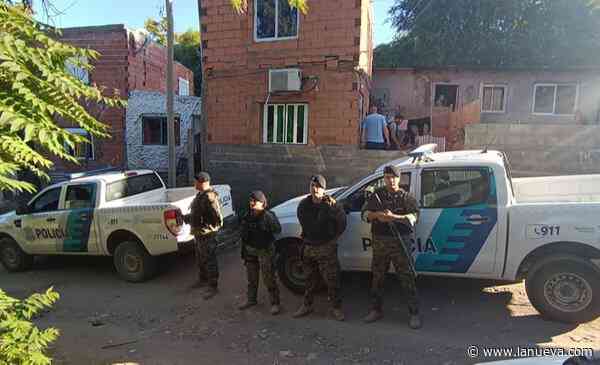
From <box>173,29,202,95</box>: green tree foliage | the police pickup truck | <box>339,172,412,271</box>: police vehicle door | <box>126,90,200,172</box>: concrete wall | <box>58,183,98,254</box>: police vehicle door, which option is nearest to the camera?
the police pickup truck

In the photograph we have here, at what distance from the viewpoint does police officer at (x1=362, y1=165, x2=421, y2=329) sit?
14.1 ft

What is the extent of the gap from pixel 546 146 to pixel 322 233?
18.6ft

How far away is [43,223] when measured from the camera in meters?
6.80

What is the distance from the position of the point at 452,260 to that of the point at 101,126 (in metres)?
3.81

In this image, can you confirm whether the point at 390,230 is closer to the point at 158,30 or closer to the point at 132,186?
the point at 132,186

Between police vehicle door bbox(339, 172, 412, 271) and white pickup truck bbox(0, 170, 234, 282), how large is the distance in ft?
8.08

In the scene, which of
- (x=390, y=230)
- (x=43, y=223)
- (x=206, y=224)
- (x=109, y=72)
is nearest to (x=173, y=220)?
(x=206, y=224)

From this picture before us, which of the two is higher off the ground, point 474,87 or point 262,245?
point 474,87

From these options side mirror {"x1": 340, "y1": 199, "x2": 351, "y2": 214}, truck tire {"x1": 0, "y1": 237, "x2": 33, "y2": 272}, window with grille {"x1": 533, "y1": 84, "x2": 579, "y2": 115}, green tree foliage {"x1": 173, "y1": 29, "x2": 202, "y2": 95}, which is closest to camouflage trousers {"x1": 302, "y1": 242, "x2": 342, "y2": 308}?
side mirror {"x1": 340, "y1": 199, "x2": 351, "y2": 214}

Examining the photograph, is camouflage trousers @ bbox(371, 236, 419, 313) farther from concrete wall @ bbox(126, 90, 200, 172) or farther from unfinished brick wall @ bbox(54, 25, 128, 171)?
unfinished brick wall @ bbox(54, 25, 128, 171)

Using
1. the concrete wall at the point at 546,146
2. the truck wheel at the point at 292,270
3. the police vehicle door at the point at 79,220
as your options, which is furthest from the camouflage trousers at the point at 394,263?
the concrete wall at the point at 546,146

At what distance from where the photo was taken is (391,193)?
4383 millimetres

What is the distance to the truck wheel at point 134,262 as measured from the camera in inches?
248

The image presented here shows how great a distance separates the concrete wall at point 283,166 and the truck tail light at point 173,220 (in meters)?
4.15
